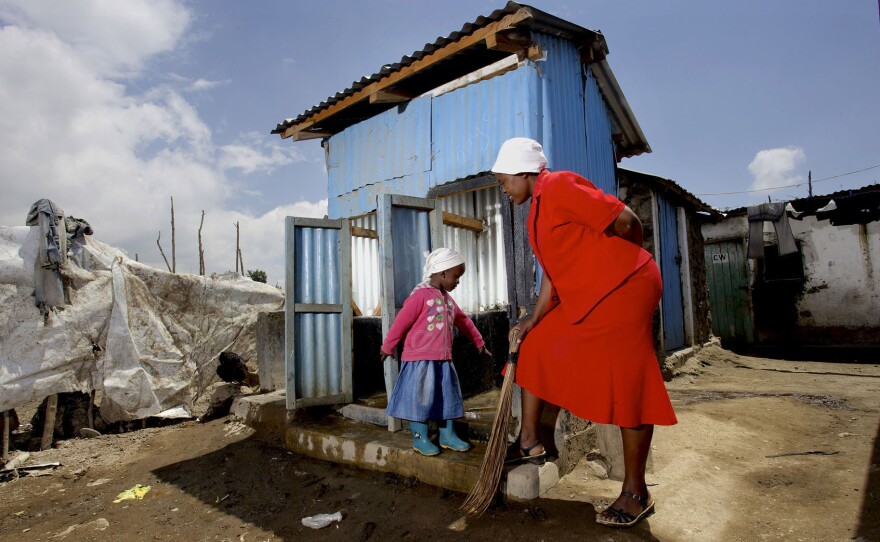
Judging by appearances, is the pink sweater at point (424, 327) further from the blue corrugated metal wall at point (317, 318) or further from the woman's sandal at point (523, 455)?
the blue corrugated metal wall at point (317, 318)

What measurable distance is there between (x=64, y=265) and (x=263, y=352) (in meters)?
3.23

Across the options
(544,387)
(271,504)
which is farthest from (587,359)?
(271,504)

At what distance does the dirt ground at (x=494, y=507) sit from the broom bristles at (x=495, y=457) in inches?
6.4

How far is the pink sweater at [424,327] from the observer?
132 inches

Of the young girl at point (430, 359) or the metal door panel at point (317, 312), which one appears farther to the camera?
Answer: the metal door panel at point (317, 312)

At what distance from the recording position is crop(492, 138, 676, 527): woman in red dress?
6.97 feet

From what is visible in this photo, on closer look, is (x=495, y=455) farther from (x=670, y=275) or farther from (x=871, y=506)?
(x=670, y=275)

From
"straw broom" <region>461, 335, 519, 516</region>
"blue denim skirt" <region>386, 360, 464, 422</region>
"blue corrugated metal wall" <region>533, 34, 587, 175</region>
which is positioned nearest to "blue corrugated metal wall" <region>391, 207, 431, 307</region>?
"blue denim skirt" <region>386, 360, 464, 422</region>

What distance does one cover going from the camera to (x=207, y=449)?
4.89 meters

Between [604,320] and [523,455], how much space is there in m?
0.94

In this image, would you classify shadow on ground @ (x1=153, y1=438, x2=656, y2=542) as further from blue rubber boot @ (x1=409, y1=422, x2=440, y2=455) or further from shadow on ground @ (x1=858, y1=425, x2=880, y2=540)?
shadow on ground @ (x1=858, y1=425, x2=880, y2=540)

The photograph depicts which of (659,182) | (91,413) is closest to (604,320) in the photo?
(659,182)

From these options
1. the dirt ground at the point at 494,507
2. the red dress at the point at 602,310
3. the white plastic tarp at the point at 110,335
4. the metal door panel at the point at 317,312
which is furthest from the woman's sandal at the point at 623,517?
the white plastic tarp at the point at 110,335

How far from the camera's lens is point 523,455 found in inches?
101
